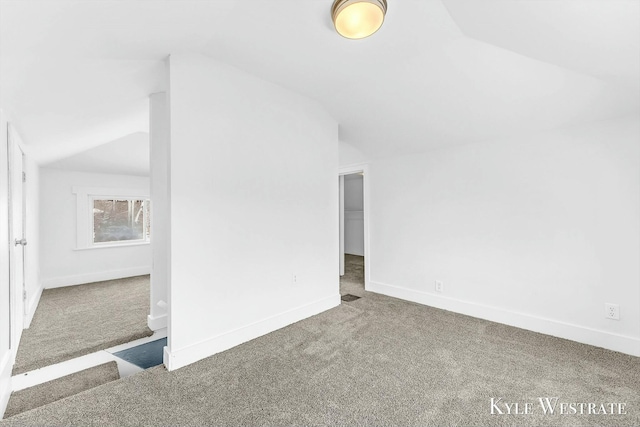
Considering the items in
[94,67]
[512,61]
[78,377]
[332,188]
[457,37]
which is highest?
[457,37]

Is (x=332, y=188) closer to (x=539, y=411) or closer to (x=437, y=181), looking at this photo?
(x=437, y=181)

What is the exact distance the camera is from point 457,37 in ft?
6.68

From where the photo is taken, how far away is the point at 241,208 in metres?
2.57

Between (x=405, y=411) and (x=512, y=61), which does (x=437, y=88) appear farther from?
(x=405, y=411)

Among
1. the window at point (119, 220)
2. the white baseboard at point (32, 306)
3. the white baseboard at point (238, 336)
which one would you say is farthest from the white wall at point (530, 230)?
the window at point (119, 220)

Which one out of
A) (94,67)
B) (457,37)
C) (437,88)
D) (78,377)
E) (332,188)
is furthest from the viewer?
(332,188)

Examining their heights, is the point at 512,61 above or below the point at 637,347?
above

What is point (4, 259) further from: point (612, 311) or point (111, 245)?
point (612, 311)

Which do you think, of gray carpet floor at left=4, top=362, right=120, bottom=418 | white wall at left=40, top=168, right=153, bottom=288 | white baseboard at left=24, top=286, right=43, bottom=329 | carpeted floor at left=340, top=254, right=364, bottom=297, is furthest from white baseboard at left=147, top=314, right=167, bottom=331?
white wall at left=40, top=168, right=153, bottom=288

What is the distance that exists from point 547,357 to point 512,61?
234cm

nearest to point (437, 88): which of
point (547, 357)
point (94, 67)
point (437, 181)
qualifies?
point (437, 181)

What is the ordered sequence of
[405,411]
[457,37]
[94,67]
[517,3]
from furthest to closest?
[457,37] < [94,67] < [405,411] < [517,3]

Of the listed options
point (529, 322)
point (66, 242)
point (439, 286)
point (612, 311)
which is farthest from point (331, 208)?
point (66, 242)

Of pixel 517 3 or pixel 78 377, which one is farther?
pixel 78 377
